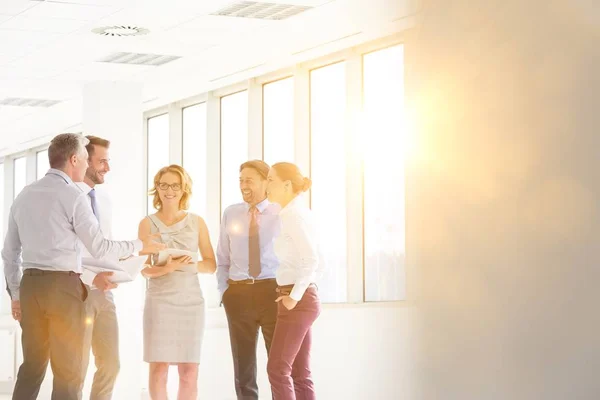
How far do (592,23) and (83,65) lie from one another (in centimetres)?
802

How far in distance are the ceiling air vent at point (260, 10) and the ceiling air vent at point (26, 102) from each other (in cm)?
401

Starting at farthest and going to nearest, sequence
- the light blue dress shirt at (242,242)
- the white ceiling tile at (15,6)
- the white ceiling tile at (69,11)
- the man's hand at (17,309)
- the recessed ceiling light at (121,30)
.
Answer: the recessed ceiling light at (121,30) → the white ceiling tile at (69,11) → the white ceiling tile at (15,6) → the light blue dress shirt at (242,242) → the man's hand at (17,309)

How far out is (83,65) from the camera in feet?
27.5

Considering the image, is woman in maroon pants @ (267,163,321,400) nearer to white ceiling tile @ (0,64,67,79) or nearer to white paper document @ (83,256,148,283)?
white paper document @ (83,256,148,283)

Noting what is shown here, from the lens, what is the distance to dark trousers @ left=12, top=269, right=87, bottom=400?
3.71 m

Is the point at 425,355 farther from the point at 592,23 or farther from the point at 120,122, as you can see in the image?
the point at 120,122

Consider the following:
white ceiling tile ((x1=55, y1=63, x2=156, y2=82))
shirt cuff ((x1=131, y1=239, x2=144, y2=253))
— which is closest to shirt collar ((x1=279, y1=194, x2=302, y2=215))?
shirt cuff ((x1=131, y1=239, x2=144, y2=253))

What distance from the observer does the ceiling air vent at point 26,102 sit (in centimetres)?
998

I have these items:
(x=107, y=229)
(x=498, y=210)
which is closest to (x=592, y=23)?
(x=498, y=210)

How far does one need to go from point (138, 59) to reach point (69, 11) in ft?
5.13

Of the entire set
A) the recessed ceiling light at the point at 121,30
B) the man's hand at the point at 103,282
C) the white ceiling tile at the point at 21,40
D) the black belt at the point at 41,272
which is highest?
the recessed ceiling light at the point at 121,30

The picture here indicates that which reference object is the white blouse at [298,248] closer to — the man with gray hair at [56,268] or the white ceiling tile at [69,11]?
the man with gray hair at [56,268]

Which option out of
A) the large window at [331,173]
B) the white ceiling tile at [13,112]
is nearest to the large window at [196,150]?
the white ceiling tile at [13,112]

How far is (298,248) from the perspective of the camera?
3.94m
